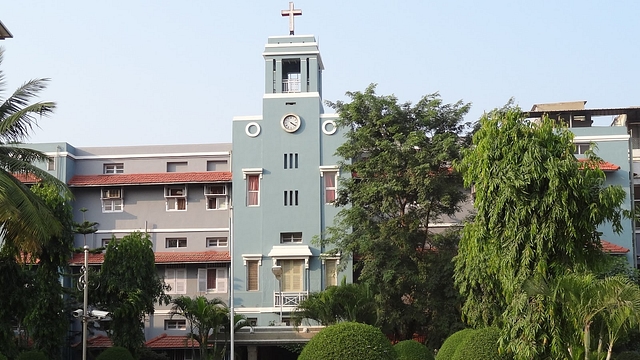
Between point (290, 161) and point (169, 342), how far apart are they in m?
9.66

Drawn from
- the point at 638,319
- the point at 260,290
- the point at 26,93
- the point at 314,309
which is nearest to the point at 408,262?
the point at 314,309

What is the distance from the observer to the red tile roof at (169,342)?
40594mm

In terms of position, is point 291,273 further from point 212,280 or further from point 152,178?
point 152,178

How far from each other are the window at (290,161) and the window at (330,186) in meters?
1.46

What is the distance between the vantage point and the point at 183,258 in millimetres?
41875

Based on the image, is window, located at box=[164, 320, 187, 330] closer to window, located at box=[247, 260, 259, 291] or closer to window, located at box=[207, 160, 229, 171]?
window, located at box=[247, 260, 259, 291]

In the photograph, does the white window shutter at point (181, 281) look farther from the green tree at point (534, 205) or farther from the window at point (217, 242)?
the green tree at point (534, 205)

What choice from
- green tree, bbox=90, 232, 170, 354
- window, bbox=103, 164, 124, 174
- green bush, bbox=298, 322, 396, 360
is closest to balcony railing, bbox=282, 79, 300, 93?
window, bbox=103, 164, 124, 174

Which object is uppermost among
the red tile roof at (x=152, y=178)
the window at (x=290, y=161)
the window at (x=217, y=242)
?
the window at (x=290, y=161)

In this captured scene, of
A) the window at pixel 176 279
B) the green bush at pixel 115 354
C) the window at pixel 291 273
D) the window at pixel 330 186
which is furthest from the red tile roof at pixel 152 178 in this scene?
the green bush at pixel 115 354

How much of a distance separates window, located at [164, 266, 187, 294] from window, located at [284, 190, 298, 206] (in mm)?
5847

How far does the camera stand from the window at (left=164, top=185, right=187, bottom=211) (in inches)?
1713

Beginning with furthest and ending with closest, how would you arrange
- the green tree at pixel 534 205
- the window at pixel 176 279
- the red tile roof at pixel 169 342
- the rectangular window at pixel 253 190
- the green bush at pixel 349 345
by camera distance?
the window at pixel 176 279 < the rectangular window at pixel 253 190 < the red tile roof at pixel 169 342 < the green tree at pixel 534 205 < the green bush at pixel 349 345

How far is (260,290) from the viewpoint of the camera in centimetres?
4059
